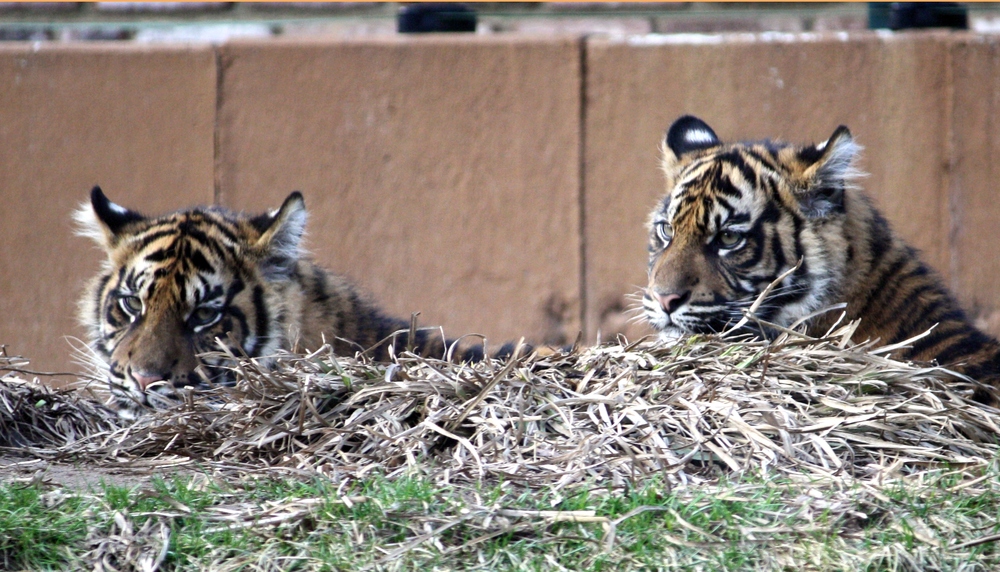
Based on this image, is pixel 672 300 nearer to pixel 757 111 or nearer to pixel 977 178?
pixel 757 111

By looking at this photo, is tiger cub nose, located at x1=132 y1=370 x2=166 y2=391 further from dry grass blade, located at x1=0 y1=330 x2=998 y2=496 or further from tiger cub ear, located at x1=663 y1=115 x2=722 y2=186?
tiger cub ear, located at x1=663 y1=115 x2=722 y2=186

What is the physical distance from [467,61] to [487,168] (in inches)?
27.2

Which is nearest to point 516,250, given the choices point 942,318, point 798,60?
point 798,60

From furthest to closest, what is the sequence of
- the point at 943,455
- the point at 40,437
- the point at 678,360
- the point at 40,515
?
the point at 40,437, the point at 678,360, the point at 943,455, the point at 40,515

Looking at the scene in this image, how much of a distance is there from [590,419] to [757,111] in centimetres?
373

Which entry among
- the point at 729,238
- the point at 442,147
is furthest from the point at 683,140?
the point at 442,147

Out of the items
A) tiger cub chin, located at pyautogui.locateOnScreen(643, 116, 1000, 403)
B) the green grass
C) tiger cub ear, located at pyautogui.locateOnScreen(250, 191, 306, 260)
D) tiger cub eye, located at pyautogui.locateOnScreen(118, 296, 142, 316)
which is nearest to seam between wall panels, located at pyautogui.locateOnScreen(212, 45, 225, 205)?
tiger cub ear, located at pyautogui.locateOnScreen(250, 191, 306, 260)

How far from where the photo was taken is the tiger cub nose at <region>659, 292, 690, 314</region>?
4699 mm

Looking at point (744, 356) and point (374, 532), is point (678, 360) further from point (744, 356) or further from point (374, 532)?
point (374, 532)

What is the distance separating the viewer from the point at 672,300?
15.5 ft

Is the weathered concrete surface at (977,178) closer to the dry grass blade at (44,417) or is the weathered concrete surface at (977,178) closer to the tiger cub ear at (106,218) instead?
the tiger cub ear at (106,218)

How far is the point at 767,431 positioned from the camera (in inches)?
143

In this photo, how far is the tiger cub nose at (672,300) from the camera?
4.70m

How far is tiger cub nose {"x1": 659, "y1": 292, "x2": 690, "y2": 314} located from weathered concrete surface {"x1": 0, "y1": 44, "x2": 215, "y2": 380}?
363cm
